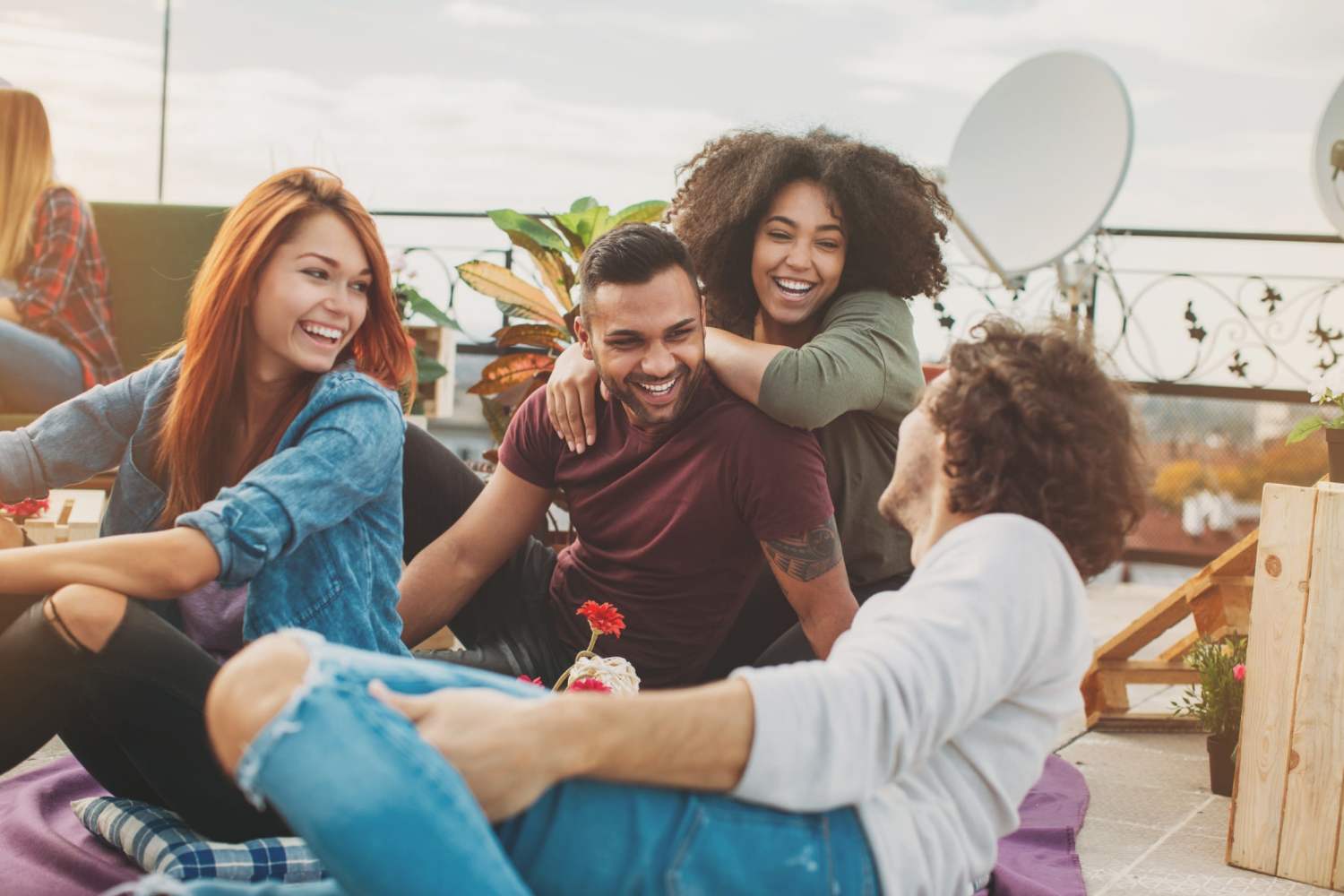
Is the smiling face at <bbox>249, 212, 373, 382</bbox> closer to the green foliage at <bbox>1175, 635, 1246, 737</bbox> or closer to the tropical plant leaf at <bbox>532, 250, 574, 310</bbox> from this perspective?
the tropical plant leaf at <bbox>532, 250, 574, 310</bbox>

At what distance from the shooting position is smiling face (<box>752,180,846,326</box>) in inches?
105

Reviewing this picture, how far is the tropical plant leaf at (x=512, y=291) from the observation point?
3756mm

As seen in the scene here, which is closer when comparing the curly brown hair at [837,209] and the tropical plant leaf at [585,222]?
the curly brown hair at [837,209]

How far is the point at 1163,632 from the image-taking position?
3506 mm

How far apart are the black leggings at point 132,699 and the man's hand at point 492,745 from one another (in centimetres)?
68

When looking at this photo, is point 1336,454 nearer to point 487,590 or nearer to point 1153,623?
point 1153,623

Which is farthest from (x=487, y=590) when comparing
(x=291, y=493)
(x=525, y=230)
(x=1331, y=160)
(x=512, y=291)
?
(x=1331, y=160)

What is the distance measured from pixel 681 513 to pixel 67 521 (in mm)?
1495

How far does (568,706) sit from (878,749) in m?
0.29

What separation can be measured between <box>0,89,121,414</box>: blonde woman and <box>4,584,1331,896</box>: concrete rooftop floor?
59.4 inches

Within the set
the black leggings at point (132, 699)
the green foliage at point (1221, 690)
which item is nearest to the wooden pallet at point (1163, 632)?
the green foliage at point (1221, 690)

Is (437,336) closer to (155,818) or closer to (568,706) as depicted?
(155,818)

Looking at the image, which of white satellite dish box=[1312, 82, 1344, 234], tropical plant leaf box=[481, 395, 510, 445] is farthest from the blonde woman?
white satellite dish box=[1312, 82, 1344, 234]

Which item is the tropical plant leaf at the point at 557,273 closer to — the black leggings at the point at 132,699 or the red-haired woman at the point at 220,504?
the red-haired woman at the point at 220,504
